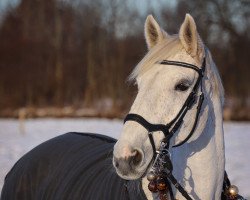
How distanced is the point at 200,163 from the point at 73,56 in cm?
3506

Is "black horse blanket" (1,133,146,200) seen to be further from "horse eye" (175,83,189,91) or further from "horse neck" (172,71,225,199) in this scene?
"horse eye" (175,83,189,91)

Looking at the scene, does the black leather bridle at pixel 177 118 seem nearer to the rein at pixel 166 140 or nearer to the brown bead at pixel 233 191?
the rein at pixel 166 140

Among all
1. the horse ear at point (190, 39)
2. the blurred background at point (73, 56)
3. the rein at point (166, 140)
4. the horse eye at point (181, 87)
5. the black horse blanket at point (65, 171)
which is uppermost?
the horse ear at point (190, 39)

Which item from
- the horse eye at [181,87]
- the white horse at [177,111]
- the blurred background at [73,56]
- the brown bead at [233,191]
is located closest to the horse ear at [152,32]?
the white horse at [177,111]

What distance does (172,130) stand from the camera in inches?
96.7

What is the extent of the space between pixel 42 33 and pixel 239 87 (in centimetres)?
1792

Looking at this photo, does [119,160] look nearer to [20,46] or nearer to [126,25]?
[126,25]

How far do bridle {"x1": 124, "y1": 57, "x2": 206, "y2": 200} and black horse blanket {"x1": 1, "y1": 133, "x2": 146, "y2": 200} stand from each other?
21.6 inches

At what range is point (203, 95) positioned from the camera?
2.60 m

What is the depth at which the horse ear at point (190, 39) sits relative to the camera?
8.39 ft

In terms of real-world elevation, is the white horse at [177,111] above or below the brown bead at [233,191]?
above

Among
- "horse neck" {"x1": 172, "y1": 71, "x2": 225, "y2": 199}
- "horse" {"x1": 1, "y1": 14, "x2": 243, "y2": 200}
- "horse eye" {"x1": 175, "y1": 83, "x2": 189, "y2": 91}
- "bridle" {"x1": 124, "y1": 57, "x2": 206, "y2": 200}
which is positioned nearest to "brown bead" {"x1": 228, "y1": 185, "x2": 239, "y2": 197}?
"horse" {"x1": 1, "y1": 14, "x2": 243, "y2": 200}

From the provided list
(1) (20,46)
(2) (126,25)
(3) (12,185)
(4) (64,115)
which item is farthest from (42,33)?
(3) (12,185)

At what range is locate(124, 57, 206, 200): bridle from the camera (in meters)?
2.39
